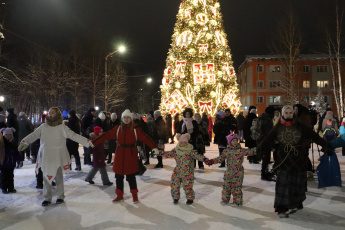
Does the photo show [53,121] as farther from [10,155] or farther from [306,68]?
[306,68]

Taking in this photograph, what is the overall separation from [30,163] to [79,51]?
2920 cm

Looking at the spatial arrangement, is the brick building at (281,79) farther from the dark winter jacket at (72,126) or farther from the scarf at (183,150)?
the scarf at (183,150)

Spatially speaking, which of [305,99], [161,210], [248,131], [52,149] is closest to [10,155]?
[52,149]

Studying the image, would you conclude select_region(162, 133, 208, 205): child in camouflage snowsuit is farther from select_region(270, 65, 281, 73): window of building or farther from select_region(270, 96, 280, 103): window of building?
select_region(270, 65, 281, 73): window of building

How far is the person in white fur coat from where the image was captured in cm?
645

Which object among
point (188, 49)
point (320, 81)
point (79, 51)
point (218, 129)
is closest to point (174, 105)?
point (188, 49)

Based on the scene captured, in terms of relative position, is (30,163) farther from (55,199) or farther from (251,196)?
(251,196)

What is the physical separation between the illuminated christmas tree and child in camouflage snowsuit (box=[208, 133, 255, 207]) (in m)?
15.9

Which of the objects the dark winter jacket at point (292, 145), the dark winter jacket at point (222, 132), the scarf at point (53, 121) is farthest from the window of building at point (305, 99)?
the scarf at point (53, 121)

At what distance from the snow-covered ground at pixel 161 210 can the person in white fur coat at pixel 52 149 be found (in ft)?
1.26

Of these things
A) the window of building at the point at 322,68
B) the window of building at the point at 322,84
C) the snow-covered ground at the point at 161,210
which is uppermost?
the window of building at the point at 322,68

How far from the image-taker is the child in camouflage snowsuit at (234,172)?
6203 millimetres

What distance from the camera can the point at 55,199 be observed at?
682cm

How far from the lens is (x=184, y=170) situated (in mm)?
6449
